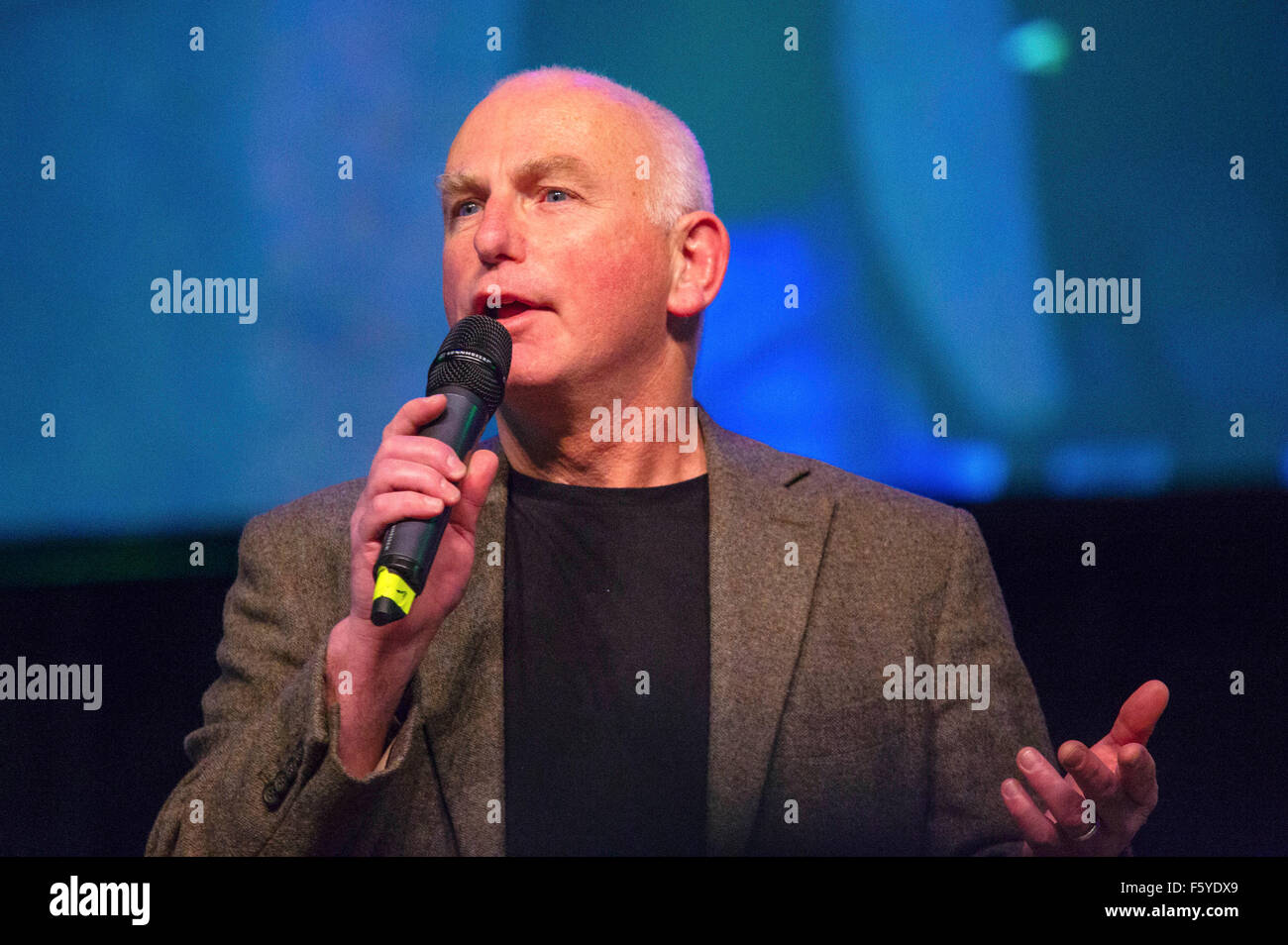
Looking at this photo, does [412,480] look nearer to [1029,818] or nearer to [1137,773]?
[1029,818]

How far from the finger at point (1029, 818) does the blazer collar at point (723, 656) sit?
430 mm

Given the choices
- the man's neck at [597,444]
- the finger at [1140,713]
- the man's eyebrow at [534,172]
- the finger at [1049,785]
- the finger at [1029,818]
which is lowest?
the finger at [1029,818]

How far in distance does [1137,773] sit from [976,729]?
39 cm

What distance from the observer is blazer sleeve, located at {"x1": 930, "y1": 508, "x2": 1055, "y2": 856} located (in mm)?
2273

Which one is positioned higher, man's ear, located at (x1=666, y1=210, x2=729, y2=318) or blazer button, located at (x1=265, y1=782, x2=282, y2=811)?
man's ear, located at (x1=666, y1=210, x2=729, y2=318)

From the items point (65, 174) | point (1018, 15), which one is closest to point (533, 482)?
point (65, 174)

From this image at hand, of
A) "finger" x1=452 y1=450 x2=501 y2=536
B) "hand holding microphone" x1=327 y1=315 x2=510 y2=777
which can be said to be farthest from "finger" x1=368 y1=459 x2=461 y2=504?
"finger" x1=452 y1=450 x2=501 y2=536

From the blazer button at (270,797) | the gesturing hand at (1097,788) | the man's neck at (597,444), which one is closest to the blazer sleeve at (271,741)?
the blazer button at (270,797)

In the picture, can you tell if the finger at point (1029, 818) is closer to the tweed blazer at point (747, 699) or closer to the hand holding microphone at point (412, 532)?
the tweed blazer at point (747, 699)

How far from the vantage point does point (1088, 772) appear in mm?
1917

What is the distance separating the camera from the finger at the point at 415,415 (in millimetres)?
1635

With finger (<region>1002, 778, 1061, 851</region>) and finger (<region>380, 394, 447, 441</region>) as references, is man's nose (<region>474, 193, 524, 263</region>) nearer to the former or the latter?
finger (<region>380, 394, 447, 441</region>)
